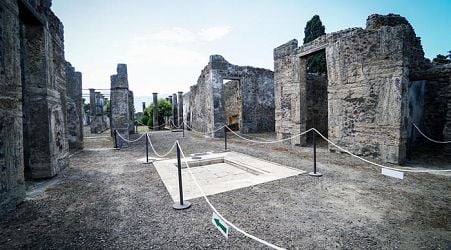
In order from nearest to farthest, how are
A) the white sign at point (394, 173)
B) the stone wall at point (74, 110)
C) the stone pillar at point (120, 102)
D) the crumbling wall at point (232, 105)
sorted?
the white sign at point (394, 173)
the stone wall at point (74, 110)
the stone pillar at point (120, 102)
the crumbling wall at point (232, 105)

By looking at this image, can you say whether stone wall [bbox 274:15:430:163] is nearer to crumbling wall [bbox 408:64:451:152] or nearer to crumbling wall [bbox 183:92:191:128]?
crumbling wall [bbox 408:64:451:152]

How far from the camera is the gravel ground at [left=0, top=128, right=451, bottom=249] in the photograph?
7.96ft

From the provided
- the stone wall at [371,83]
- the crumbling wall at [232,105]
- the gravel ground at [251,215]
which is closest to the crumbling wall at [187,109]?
the crumbling wall at [232,105]

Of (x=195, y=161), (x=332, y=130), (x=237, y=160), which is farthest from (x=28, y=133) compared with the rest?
(x=332, y=130)

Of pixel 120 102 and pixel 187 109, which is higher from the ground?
pixel 187 109

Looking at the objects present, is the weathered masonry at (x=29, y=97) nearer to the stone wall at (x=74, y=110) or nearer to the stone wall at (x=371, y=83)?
the stone wall at (x=74, y=110)

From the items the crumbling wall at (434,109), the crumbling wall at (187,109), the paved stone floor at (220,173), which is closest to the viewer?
the paved stone floor at (220,173)

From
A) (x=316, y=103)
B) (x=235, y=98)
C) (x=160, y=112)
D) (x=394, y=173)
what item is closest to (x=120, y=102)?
(x=316, y=103)

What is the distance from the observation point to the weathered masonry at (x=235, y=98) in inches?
502

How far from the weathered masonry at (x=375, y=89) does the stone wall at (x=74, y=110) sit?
346 inches

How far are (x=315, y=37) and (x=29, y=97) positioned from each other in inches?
782

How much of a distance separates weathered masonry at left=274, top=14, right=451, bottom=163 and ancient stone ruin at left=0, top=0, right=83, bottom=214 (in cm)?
790

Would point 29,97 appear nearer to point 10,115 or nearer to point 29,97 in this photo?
point 29,97

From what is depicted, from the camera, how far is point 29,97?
15.4 ft
